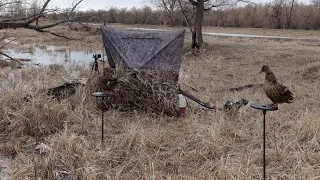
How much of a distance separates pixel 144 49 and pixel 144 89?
1055 mm

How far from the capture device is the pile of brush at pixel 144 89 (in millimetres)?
7191

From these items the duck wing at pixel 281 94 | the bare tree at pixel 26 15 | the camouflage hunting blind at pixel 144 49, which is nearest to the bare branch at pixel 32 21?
the bare tree at pixel 26 15

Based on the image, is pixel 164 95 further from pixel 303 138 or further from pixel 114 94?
pixel 303 138

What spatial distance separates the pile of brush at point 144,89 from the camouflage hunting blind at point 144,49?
0.19 meters

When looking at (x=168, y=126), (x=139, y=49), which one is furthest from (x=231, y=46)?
(x=168, y=126)

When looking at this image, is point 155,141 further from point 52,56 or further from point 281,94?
point 52,56

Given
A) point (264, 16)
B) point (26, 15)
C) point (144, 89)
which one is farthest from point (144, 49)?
point (264, 16)

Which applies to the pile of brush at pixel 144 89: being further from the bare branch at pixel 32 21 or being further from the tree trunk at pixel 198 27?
the tree trunk at pixel 198 27

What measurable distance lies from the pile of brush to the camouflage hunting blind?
0.64 feet

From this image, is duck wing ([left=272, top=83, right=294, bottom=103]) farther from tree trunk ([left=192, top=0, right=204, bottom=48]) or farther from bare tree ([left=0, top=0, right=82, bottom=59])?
tree trunk ([left=192, top=0, right=204, bottom=48])

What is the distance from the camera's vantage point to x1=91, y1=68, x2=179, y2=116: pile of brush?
7.19 metres

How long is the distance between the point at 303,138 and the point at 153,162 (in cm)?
212

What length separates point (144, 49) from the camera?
799 centimetres

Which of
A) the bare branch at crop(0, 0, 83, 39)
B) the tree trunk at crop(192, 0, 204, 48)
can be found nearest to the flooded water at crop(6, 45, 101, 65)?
the tree trunk at crop(192, 0, 204, 48)
